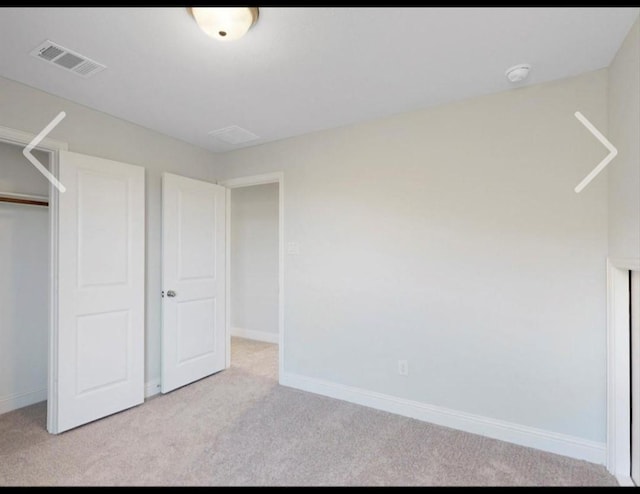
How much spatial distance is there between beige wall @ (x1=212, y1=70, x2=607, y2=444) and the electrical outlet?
43mm

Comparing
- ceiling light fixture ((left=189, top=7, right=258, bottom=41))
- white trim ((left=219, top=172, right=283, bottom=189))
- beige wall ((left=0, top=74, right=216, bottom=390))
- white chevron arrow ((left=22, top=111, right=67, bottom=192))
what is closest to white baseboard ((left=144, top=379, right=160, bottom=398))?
beige wall ((left=0, top=74, right=216, bottom=390))

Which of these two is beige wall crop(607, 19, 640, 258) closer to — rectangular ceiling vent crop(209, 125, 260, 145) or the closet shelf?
rectangular ceiling vent crop(209, 125, 260, 145)

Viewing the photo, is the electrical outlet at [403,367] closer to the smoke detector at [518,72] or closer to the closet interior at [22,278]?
the smoke detector at [518,72]

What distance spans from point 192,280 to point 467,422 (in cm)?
273

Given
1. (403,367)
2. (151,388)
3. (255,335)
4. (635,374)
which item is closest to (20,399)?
(151,388)

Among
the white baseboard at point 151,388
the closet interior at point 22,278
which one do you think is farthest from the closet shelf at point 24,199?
the white baseboard at point 151,388

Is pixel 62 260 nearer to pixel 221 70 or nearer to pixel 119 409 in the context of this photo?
pixel 119 409

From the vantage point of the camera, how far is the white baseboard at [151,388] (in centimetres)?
301

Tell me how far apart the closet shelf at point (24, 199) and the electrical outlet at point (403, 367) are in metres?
3.37

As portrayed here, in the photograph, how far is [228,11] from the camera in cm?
156

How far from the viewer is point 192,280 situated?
336 centimetres

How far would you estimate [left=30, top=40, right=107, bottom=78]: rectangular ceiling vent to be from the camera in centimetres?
188

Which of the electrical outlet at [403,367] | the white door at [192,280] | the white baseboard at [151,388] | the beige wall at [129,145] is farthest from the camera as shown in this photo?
the white door at [192,280]

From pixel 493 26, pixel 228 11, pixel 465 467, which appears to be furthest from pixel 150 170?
pixel 465 467
